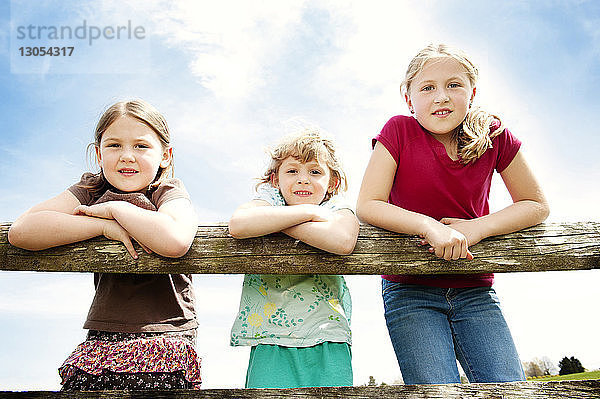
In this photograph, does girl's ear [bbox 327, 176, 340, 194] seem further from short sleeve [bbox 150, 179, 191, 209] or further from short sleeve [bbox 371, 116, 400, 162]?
short sleeve [bbox 150, 179, 191, 209]

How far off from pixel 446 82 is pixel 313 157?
938mm

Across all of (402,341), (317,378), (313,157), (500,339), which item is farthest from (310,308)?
(500,339)

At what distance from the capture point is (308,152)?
11.3 feet

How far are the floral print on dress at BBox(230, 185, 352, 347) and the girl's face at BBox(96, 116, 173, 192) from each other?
0.68 meters

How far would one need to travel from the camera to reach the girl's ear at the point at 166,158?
3479 mm

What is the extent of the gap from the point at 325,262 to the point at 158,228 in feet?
2.70

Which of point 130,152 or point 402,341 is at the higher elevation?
point 130,152

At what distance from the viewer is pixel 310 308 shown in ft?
10.5

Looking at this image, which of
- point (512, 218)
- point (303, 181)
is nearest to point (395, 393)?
point (512, 218)

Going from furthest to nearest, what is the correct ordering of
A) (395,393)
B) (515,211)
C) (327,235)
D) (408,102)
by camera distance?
(408,102) → (515,211) → (327,235) → (395,393)

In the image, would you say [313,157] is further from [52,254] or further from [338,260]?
[52,254]

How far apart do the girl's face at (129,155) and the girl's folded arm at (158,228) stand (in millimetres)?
396

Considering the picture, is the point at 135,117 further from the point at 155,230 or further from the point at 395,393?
the point at 395,393

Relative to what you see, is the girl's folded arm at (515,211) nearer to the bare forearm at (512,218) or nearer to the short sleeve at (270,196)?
the bare forearm at (512,218)
